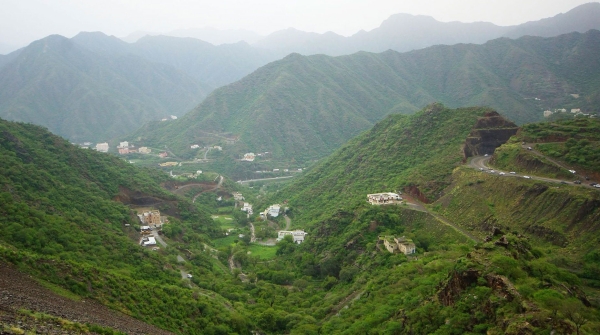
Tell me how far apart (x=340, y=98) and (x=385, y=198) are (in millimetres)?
124713

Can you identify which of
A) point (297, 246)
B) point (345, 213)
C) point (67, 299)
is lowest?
point (297, 246)

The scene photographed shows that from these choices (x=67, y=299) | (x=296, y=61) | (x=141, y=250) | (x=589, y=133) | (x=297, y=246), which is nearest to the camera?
(x=67, y=299)

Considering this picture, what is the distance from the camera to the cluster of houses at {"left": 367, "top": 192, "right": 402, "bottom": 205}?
5212 cm

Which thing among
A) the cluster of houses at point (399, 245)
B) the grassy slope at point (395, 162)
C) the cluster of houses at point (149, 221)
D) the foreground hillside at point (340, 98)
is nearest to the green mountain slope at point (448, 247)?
the grassy slope at point (395, 162)

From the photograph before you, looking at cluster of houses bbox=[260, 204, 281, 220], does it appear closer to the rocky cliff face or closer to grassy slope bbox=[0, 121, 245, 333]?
grassy slope bbox=[0, 121, 245, 333]

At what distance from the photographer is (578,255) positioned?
31969 millimetres

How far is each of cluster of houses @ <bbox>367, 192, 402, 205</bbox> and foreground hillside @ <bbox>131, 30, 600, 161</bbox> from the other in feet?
263

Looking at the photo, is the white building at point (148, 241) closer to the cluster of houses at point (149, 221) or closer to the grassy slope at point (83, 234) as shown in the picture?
the cluster of houses at point (149, 221)

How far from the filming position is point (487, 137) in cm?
5966

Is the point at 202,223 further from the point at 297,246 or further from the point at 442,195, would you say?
the point at 442,195

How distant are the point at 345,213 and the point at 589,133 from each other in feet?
90.1

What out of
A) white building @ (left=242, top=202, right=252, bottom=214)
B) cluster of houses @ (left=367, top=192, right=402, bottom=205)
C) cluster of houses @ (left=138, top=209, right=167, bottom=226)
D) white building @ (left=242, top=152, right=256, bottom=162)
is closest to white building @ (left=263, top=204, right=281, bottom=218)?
white building @ (left=242, top=202, right=252, bottom=214)

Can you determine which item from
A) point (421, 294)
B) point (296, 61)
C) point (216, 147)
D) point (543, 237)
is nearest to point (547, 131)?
point (543, 237)

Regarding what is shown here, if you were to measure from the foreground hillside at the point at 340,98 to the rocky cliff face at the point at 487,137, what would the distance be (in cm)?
7961
